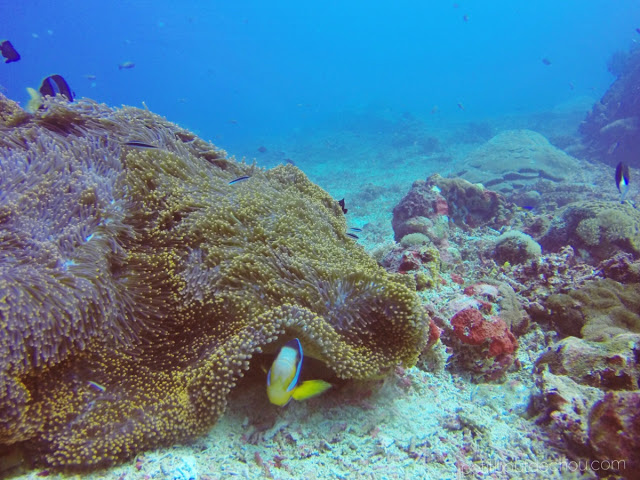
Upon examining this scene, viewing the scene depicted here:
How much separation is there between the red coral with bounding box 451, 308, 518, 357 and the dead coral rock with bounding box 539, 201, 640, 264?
4.01 m

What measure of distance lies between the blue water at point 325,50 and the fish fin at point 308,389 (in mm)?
82090

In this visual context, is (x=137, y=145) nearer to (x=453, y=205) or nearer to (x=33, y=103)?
(x=33, y=103)

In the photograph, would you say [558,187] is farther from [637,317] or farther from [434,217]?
[637,317]

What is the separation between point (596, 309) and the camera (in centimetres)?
388

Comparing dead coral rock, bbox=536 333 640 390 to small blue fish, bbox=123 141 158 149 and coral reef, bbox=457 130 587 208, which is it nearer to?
small blue fish, bbox=123 141 158 149

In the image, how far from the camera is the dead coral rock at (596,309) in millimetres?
3691

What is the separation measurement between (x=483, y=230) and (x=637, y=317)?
5.51m

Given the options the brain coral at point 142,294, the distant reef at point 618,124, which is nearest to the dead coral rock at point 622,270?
the brain coral at point 142,294

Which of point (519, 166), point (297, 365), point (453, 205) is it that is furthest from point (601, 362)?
point (519, 166)

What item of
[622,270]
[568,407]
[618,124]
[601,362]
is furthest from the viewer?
[618,124]

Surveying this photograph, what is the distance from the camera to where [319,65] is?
127m

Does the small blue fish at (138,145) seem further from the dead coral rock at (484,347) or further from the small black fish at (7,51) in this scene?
the small black fish at (7,51)

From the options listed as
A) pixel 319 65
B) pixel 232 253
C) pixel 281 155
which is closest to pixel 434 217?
pixel 232 253

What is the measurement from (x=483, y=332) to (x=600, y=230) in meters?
4.46
